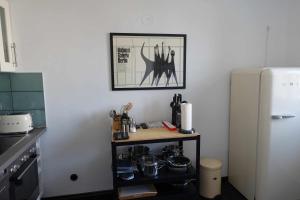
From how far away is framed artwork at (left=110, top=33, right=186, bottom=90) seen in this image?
2.26 m

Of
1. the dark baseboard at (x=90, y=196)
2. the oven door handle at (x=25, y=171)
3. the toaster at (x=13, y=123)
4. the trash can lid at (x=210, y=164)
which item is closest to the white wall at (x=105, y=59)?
the dark baseboard at (x=90, y=196)

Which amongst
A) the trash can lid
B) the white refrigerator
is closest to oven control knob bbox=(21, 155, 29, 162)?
the trash can lid

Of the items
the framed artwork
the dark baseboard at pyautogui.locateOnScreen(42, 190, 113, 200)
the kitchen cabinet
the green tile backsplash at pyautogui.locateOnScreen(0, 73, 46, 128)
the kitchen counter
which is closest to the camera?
the kitchen counter

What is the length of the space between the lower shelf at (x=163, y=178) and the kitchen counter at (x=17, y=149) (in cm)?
83

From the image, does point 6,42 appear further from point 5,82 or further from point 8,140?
point 8,140

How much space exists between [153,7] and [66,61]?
1059mm

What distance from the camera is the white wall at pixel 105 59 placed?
7.02ft

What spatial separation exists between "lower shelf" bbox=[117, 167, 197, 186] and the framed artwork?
0.90 meters

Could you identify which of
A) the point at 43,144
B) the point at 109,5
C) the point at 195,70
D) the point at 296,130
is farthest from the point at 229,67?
the point at 43,144

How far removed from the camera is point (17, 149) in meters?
1.57

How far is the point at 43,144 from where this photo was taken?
2270 millimetres

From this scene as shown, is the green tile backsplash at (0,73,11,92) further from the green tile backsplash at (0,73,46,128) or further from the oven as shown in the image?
the oven

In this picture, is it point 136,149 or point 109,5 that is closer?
point 109,5

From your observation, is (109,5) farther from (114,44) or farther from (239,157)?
(239,157)
